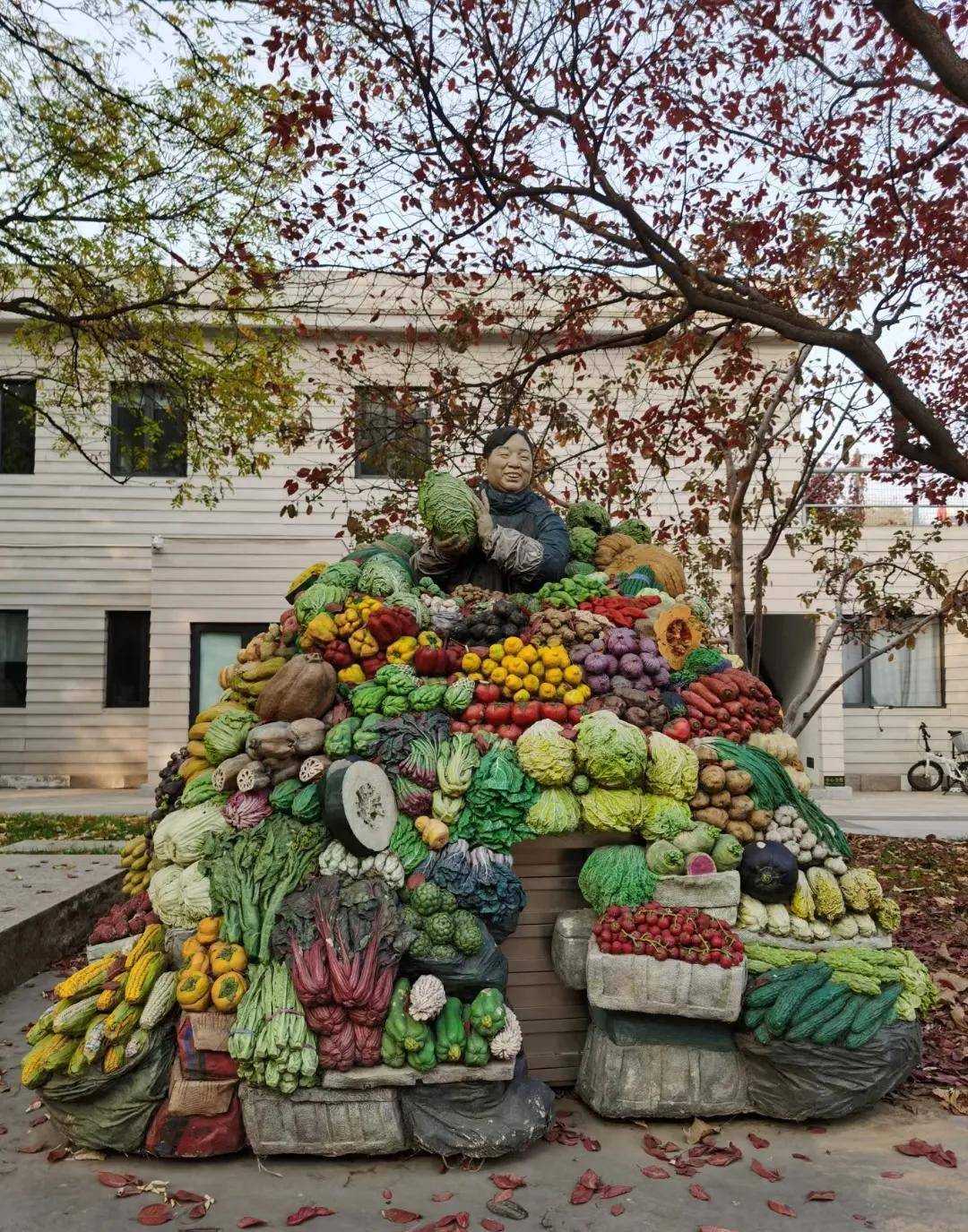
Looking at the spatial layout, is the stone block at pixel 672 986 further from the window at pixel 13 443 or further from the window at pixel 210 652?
the window at pixel 13 443

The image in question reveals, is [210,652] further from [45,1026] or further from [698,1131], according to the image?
[698,1131]

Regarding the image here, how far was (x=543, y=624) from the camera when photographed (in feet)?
14.7

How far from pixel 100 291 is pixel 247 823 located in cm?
688

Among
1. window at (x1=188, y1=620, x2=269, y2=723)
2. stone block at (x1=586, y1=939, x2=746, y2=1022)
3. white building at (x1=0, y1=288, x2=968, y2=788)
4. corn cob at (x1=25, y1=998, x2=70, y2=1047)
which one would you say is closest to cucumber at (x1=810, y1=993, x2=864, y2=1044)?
stone block at (x1=586, y1=939, x2=746, y2=1022)

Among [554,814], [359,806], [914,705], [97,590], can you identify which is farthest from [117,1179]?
[914,705]

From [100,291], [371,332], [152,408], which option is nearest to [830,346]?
[100,291]

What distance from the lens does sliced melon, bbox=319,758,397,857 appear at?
3529 millimetres

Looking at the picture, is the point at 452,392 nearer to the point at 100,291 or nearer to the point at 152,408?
the point at 100,291

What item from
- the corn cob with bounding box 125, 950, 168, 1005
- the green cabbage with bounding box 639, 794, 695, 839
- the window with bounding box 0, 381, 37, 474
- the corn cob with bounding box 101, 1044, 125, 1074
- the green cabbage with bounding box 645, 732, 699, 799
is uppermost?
the window with bounding box 0, 381, 37, 474

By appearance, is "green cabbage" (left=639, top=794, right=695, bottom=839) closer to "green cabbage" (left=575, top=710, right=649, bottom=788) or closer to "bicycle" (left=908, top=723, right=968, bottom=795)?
"green cabbage" (left=575, top=710, right=649, bottom=788)

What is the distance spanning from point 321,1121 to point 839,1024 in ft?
6.23

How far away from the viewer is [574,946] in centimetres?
373

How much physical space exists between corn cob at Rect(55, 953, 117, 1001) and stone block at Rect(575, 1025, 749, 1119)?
1918 mm

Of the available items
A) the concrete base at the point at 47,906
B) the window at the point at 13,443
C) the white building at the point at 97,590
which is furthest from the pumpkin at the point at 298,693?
the window at the point at 13,443
